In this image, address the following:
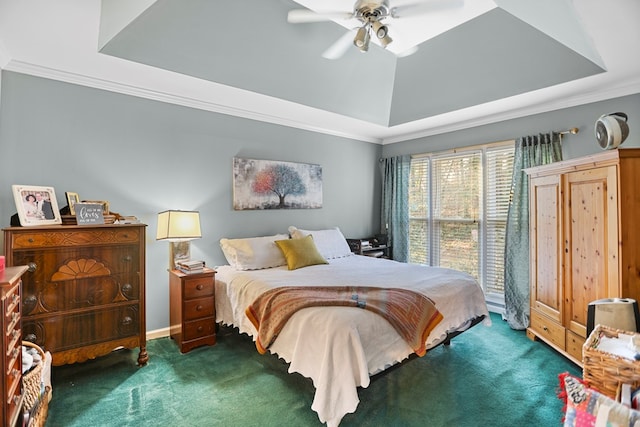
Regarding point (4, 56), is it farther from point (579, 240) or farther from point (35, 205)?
point (579, 240)

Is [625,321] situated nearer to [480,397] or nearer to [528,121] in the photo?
[480,397]

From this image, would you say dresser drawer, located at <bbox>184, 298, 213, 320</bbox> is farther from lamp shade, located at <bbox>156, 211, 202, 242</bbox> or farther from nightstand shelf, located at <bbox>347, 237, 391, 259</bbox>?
nightstand shelf, located at <bbox>347, 237, 391, 259</bbox>

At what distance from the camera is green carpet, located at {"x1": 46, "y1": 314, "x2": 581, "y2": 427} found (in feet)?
6.67

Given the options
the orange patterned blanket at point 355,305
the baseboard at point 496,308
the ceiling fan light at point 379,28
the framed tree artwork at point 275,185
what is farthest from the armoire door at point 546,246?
the framed tree artwork at point 275,185

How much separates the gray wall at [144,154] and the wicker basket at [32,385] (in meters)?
1.42

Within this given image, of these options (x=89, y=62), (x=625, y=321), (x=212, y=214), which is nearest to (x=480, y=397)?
(x=625, y=321)

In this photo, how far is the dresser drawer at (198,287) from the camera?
2988 millimetres

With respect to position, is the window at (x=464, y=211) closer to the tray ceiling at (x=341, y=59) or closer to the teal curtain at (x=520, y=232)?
the teal curtain at (x=520, y=232)

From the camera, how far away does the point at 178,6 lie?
7.70ft

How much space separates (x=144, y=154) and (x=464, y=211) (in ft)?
13.3

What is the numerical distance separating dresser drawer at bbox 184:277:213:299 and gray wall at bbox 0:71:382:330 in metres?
0.54

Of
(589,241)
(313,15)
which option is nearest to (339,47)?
(313,15)

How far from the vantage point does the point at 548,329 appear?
120 inches

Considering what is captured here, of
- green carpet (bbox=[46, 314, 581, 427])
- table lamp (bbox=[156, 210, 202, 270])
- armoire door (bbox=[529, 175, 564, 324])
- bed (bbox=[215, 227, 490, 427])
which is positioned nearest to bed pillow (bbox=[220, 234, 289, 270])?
bed (bbox=[215, 227, 490, 427])
